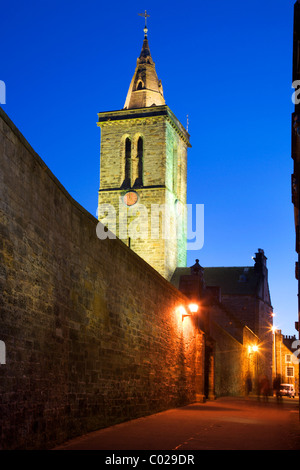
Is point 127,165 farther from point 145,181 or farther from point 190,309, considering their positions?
point 190,309

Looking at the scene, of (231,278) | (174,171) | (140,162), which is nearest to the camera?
(231,278)

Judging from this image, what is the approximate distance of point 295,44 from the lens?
54.7 ft

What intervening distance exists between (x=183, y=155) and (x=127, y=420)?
56995mm

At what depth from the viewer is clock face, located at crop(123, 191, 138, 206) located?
61375 millimetres

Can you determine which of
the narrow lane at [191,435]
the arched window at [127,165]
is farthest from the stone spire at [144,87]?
the narrow lane at [191,435]

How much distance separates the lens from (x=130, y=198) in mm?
61656

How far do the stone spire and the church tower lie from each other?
13 cm

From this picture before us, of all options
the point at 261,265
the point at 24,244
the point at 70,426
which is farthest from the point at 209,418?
the point at 261,265

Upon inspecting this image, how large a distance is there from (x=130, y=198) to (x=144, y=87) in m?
13.7

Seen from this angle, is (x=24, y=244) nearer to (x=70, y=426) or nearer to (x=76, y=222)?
(x=76, y=222)

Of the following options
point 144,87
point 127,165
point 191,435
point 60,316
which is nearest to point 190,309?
point 191,435

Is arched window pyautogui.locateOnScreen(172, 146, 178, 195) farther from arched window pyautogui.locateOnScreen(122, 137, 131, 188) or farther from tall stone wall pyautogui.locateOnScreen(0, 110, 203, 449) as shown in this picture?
tall stone wall pyautogui.locateOnScreen(0, 110, 203, 449)

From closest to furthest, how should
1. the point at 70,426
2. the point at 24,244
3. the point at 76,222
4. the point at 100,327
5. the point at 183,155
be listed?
1. the point at 24,244
2. the point at 70,426
3. the point at 76,222
4. the point at 100,327
5. the point at 183,155

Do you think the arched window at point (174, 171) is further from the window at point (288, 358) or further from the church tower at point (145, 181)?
the window at point (288, 358)
